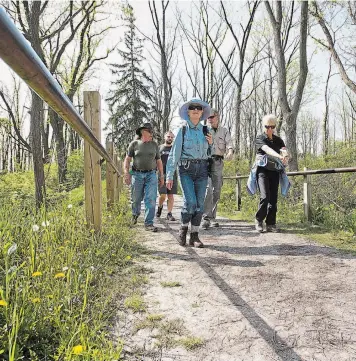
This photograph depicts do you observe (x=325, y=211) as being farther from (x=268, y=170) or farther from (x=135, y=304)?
(x=135, y=304)

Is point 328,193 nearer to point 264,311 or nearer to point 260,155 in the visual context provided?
point 260,155

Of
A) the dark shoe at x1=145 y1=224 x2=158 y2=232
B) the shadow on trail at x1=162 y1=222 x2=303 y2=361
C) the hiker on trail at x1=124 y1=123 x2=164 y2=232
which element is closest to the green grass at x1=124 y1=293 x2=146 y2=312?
the shadow on trail at x1=162 y1=222 x2=303 y2=361

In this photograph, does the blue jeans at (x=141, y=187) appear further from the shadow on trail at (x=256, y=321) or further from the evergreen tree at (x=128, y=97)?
the evergreen tree at (x=128, y=97)

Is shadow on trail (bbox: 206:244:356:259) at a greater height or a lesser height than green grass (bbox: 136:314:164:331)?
greater

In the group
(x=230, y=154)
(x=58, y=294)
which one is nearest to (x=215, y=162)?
(x=230, y=154)

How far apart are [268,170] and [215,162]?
104 cm

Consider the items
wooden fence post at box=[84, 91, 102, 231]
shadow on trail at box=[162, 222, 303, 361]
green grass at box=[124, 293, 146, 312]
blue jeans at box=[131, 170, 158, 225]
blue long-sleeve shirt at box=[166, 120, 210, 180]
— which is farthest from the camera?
blue jeans at box=[131, 170, 158, 225]

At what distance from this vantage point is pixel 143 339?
79.6 inches

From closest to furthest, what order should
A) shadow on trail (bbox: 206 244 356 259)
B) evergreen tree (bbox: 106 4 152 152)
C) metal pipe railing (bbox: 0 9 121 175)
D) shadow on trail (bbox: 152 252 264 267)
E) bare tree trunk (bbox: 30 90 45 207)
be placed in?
metal pipe railing (bbox: 0 9 121 175) → shadow on trail (bbox: 152 252 264 267) → shadow on trail (bbox: 206 244 356 259) → bare tree trunk (bbox: 30 90 45 207) → evergreen tree (bbox: 106 4 152 152)

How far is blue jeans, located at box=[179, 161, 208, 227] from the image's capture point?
4.53 meters

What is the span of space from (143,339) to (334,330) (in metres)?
1.15

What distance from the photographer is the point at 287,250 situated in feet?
14.1

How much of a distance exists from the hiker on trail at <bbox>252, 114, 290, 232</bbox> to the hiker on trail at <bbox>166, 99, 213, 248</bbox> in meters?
1.29

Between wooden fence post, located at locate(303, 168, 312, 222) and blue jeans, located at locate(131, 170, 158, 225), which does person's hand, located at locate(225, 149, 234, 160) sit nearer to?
blue jeans, located at locate(131, 170, 158, 225)
